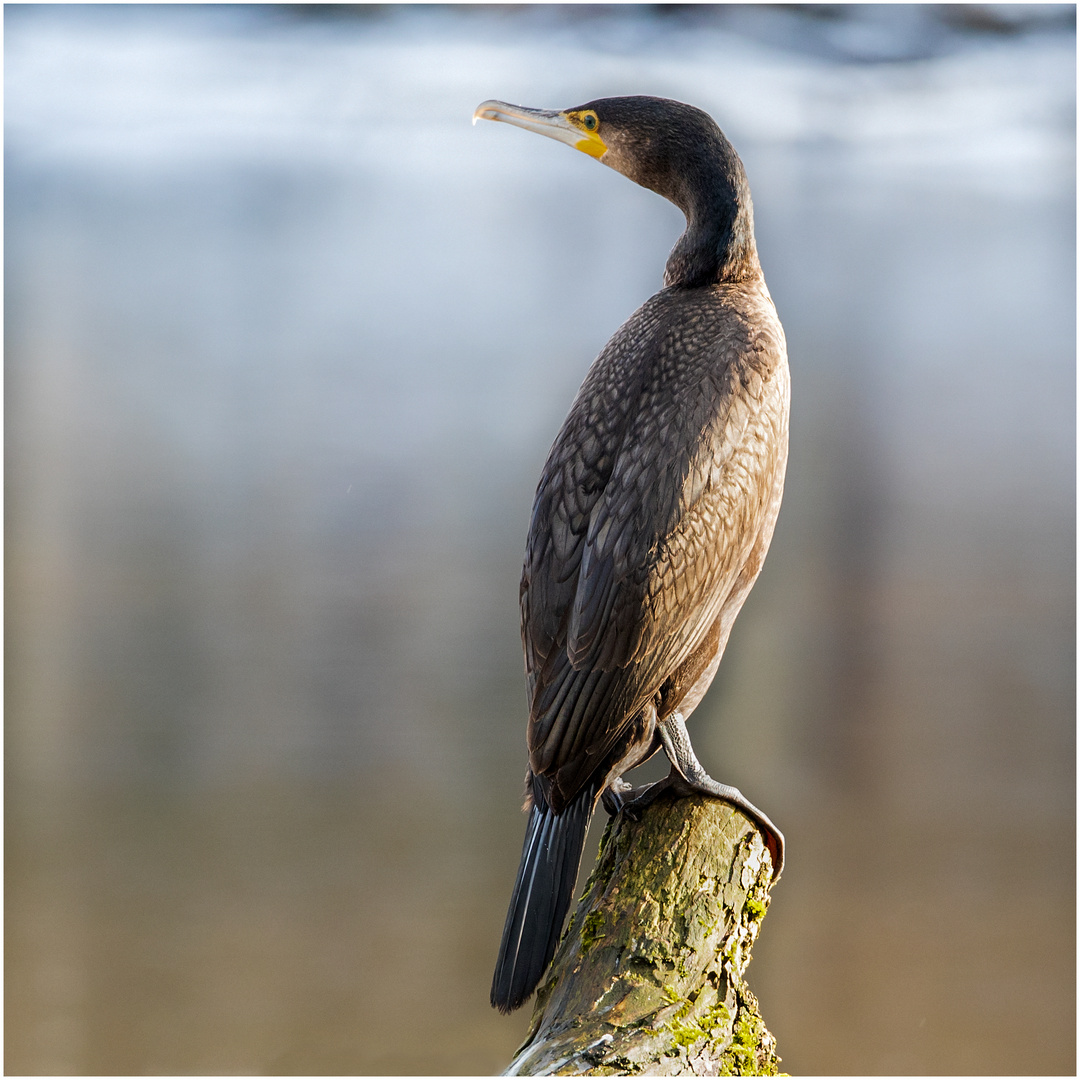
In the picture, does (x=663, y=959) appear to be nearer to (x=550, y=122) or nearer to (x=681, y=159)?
(x=681, y=159)

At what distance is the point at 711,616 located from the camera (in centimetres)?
137

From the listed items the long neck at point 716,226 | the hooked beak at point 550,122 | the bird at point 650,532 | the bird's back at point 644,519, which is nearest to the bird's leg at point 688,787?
the bird at point 650,532

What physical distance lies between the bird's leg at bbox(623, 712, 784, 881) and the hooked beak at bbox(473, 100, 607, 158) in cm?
94

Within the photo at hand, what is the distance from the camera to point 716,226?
1521 millimetres

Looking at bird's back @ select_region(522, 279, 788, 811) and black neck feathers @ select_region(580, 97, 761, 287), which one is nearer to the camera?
bird's back @ select_region(522, 279, 788, 811)

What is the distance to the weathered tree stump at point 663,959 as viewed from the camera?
1194 millimetres

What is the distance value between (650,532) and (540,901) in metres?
0.51

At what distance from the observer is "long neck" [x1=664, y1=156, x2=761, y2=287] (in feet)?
4.95

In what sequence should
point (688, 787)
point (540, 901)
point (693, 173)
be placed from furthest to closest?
point (693, 173), point (688, 787), point (540, 901)

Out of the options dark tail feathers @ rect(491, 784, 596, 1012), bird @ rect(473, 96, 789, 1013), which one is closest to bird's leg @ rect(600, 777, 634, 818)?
bird @ rect(473, 96, 789, 1013)

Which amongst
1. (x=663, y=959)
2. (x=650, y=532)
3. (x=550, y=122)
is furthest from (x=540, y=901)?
(x=550, y=122)

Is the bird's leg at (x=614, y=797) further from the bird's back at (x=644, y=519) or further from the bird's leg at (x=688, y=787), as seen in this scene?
the bird's back at (x=644, y=519)

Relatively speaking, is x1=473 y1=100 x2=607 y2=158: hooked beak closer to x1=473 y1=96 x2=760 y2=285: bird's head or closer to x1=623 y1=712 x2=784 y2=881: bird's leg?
x1=473 y1=96 x2=760 y2=285: bird's head

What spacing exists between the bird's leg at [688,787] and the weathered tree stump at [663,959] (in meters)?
0.02
